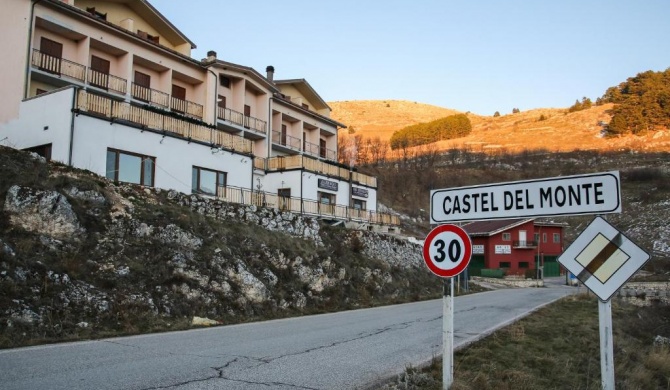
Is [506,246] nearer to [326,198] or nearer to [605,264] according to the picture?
[326,198]

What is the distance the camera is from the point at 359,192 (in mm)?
37375

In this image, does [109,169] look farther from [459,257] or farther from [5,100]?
[459,257]

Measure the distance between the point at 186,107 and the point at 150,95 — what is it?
260 centimetres

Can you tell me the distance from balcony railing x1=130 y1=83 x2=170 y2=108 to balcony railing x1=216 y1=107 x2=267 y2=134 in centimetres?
408

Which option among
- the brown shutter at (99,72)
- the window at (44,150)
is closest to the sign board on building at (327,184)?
the brown shutter at (99,72)

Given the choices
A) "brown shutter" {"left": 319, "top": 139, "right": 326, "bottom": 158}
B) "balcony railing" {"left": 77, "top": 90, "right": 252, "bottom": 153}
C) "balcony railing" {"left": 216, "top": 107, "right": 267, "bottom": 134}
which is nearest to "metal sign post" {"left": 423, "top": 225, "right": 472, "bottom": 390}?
"balcony railing" {"left": 77, "top": 90, "right": 252, "bottom": 153}

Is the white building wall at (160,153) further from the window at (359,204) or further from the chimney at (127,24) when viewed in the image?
the window at (359,204)

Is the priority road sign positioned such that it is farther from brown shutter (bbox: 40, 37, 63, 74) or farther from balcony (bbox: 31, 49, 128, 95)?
brown shutter (bbox: 40, 37, 63, 74)

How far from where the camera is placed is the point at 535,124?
413 ft

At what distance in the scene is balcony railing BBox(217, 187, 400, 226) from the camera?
86.0ft

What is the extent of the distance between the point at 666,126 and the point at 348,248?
102716 millimetres

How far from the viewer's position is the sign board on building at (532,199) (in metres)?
5.30

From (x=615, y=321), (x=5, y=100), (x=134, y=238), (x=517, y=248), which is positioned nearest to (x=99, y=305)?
(x=134, y=238)

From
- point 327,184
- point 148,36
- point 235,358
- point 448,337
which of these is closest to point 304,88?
point 327,184
